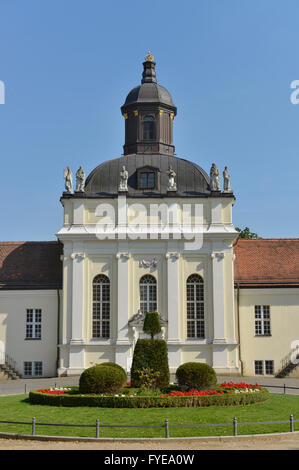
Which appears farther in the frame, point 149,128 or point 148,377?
point 149,128

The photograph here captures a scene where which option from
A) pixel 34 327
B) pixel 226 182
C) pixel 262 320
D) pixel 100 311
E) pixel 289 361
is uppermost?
pixel 226 182

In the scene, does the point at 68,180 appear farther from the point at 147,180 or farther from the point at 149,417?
the point at 149,417

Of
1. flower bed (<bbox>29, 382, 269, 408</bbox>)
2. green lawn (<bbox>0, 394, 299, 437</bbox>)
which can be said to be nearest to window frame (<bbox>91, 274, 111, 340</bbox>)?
flower bed (<bbox>29, 382, 269, 408</bbox>)

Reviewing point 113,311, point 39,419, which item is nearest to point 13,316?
point 113,311

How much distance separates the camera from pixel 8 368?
4066 cm

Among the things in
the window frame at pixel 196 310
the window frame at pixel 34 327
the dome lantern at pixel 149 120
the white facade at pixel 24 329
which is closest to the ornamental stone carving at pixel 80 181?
the dome lantern at pixel 149 120

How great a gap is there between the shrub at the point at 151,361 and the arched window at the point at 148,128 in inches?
943

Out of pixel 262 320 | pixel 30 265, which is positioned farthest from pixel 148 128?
pixel 262 320

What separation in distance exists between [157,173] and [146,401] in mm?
23151

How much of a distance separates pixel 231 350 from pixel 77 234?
1304cm

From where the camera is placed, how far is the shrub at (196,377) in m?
24.9

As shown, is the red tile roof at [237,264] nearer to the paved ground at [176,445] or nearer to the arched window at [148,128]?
the arched window at [148,128]

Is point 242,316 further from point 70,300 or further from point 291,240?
point 70,300
